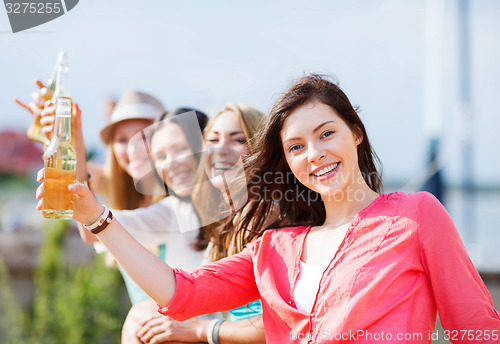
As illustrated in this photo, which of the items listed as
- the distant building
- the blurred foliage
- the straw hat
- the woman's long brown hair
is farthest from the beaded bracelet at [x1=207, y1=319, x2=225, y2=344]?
the distant building

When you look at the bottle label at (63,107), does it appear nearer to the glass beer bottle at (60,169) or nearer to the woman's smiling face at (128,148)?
the glass beer bottle at (60,169)

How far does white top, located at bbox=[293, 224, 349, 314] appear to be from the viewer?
172 cm

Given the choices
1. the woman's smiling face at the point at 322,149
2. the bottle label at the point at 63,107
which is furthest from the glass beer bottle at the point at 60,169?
the woman's smiling face at the point at 322,149

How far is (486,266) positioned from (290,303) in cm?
357

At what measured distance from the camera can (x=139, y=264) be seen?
5.46 feet

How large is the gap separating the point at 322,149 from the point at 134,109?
5.53ft

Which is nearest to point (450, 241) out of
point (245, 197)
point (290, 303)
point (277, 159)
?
point (290, 303)

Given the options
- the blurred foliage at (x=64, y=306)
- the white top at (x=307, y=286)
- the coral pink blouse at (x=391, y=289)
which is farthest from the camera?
the blurred foliage at (x=64, y=306)

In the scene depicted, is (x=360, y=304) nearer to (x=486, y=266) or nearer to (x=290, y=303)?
(x=290, y=303)

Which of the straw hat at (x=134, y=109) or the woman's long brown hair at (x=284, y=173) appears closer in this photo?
the woman's long brown hair at (x=284, y=173)

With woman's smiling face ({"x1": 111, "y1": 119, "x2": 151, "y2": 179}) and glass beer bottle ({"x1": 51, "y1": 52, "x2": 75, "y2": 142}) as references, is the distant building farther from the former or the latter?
glass beer bottle ({"x1": 51, "y1": 52, "x2": 75, "y2": 142})

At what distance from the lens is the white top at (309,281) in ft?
5.64

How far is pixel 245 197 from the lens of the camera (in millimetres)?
2264

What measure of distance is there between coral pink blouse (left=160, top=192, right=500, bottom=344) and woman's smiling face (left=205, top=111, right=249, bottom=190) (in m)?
0.73
